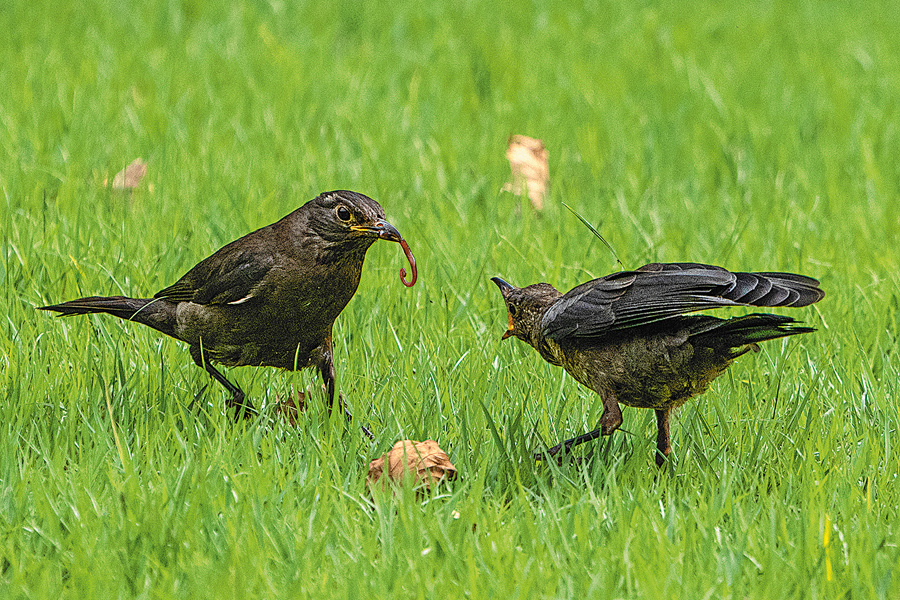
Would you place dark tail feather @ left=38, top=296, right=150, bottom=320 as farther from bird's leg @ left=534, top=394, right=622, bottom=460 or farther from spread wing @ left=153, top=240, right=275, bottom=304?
bird's leg @ left=534, top=394, right=622, bottom=460

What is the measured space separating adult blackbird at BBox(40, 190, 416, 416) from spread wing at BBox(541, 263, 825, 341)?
565 millimetres

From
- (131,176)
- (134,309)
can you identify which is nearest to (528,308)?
(134,309)

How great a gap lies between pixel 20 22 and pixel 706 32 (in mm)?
5414

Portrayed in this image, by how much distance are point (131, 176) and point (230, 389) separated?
2.70 metres

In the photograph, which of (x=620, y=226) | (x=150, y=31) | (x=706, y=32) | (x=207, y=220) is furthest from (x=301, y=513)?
(x=706, y=32)

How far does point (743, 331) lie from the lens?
3.46 meters

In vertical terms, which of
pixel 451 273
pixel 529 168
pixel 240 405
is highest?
pixel 529 168

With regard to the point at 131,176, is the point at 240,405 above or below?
below

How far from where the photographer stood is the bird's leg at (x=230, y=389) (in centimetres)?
413

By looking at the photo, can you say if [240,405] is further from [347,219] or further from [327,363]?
[347,219]

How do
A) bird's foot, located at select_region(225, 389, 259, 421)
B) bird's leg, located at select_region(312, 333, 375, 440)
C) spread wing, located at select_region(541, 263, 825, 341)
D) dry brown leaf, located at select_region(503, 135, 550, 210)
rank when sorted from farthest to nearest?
dry brown leaf, located at select_region(503, 135, 550, 210), bird's leg, located at select_region(312, 333, 375, 440), bird's foot, located at select_region(225, 389, 259, 421), spread wing, located at select_region(541, 263, 825, 341)

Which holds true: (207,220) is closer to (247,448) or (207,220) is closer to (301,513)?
(247,448)

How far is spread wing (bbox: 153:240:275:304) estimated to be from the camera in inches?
159

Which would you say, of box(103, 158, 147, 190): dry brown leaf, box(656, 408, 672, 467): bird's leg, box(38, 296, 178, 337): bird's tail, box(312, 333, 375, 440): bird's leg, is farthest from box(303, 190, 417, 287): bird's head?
box(103, 158, 147, 190): dry brown leaf
